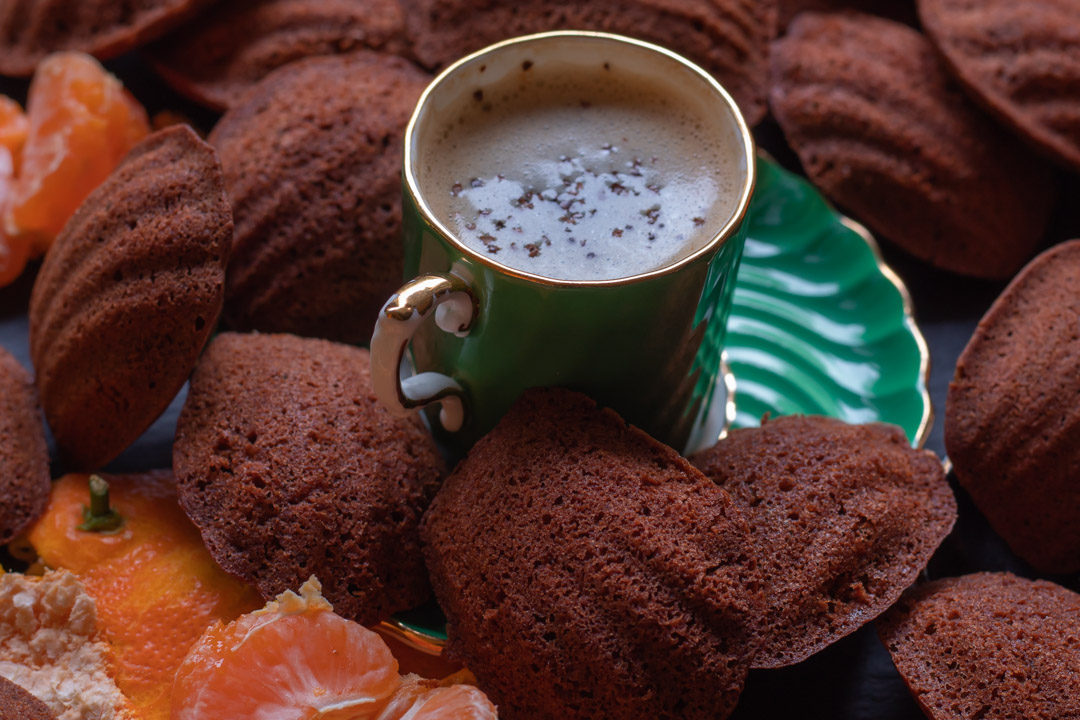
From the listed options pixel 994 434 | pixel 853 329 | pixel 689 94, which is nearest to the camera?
pixel 689 94

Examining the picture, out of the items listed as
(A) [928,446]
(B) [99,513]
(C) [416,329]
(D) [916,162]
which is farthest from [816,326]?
(B) [99,513]

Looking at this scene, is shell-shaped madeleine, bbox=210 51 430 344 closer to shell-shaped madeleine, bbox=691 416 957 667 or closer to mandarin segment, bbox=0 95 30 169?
mandarin segment, bbox=0 95 30 169

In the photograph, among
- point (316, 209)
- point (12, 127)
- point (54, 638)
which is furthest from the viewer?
point (12, 127)

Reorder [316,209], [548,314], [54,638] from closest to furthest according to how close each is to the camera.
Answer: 1. [548,314]
2. [54,638]
3. [316,209]

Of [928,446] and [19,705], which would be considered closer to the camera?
[19,705]

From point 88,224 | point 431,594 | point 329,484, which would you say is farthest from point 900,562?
point 88,224

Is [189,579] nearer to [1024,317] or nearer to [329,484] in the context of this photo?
[329,484]

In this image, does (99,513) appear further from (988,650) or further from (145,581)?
(988,650)
